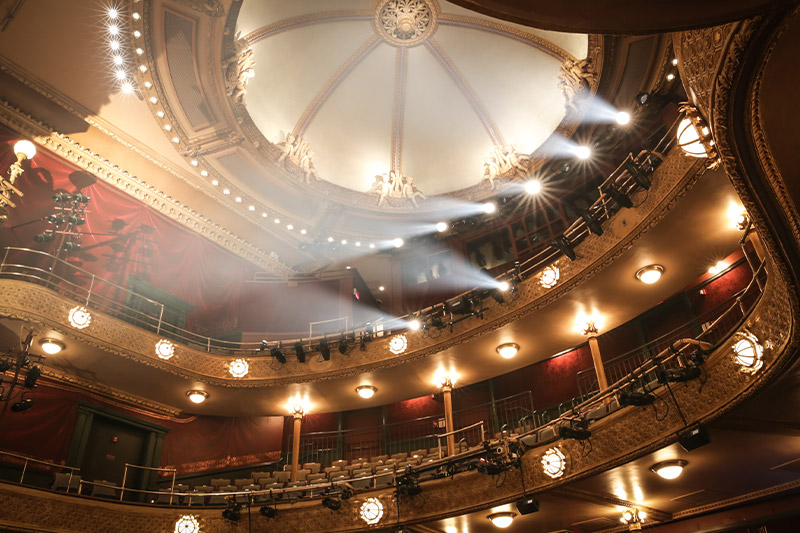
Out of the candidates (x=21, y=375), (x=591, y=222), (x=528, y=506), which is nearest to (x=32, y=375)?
(x=21, y=375)

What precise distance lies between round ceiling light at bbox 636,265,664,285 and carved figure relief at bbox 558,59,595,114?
595cm

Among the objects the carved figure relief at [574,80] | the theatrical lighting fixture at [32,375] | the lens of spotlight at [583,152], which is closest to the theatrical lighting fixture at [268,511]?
the theatrical lighting fixture at [32,375]

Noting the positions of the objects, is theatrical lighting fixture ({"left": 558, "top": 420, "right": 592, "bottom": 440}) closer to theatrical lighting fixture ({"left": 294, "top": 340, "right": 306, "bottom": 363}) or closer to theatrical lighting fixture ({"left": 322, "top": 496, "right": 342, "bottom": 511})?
theatrical lighting fixture ({"left": 322, "top": 496, "right": 342, "bottom": 511})

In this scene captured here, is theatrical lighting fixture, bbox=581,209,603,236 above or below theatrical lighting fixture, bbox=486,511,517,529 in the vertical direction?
above

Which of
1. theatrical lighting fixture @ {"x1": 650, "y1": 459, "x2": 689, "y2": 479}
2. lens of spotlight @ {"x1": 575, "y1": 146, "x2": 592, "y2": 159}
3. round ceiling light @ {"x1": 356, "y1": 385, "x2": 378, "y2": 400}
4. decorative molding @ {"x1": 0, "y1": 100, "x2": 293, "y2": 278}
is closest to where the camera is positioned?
theatrical lighting fixture @ {"x1": 650, "y1": 459, "x2": 689, "y2": 479}

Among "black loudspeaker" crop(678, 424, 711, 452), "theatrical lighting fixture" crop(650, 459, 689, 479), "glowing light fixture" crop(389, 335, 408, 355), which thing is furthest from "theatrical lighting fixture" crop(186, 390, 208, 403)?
"black loudspeaker" crop(678, 424, 711, 452)

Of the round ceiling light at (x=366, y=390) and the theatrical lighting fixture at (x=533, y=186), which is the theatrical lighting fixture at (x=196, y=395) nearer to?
the round ceiling light at (x=366, y=390)

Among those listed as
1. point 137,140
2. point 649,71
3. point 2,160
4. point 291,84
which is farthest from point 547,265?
point 2,160

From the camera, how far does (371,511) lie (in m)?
11.4

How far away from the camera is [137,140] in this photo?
590 inches

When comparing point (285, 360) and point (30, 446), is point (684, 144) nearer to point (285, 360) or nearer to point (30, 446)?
point (285, 360)

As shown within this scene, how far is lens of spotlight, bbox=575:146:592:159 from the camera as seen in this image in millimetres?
15328

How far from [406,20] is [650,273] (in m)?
10.6

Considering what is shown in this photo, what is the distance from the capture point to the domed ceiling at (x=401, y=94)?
53.1 ft
